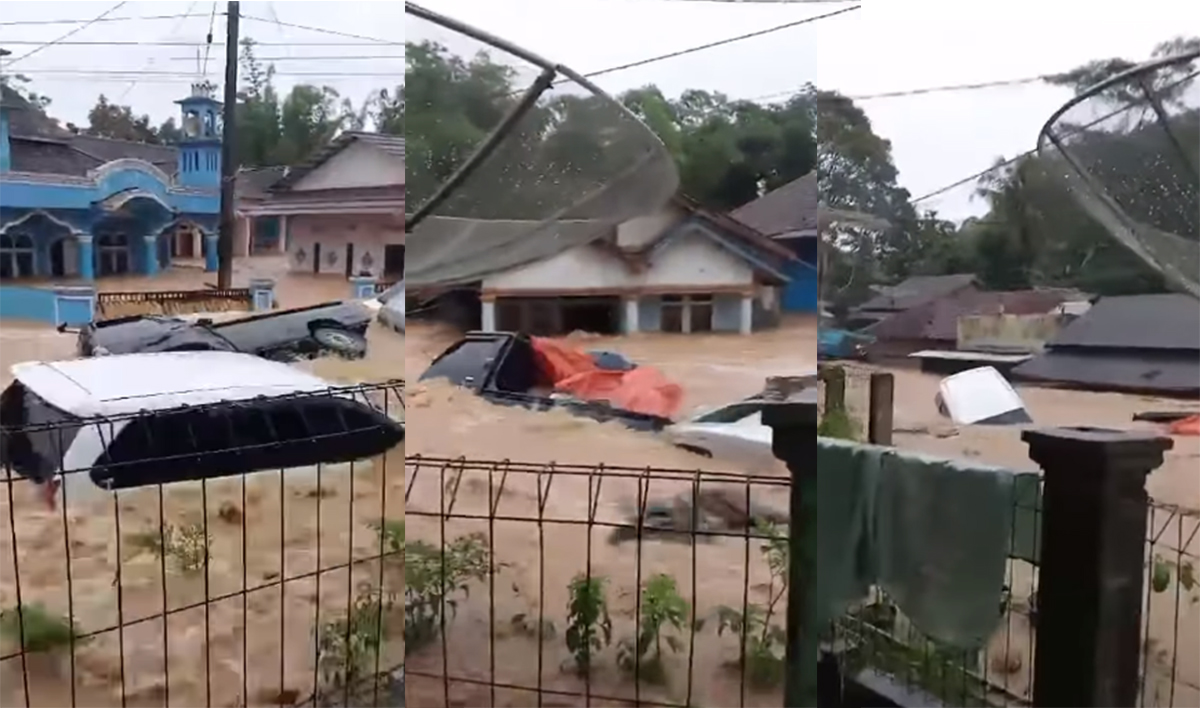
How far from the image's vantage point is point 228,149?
2.07 meters

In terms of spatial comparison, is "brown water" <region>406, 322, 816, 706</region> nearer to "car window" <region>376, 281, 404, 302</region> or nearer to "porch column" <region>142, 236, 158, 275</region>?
"car window" <region>376, 281, 404, 302</region>

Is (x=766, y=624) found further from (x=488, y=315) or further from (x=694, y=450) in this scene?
(x=488, y=315)

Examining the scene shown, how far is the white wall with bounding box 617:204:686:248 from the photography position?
7.23ft

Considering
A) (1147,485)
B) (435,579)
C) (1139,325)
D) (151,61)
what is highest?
(151,61)

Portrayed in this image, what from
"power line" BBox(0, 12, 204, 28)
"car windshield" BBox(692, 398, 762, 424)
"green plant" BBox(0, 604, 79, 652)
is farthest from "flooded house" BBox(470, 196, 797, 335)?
"green plant" BBox(0, 604, 79, 652)

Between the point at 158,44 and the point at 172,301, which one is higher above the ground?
the point at 158,44

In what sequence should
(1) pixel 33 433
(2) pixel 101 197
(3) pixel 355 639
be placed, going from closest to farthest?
1. (1) pixel 33 433
2. (2) pixel 101 197
3. (3) pixel 355 639

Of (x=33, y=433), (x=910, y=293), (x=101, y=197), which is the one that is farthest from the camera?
(x=910, y=293)

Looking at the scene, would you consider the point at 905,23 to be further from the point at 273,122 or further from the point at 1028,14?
the point at 273,122

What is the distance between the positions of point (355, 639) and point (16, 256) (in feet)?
3.14

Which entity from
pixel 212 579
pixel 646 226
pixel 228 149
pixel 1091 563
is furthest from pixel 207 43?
pixel 1091 563

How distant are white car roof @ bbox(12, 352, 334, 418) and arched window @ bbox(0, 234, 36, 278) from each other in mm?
166

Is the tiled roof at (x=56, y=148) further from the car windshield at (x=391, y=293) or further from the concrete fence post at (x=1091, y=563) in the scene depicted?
the concrete fence post at (x=1091, y=563)

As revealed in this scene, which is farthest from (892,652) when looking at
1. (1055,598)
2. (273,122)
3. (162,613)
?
(273,122)
